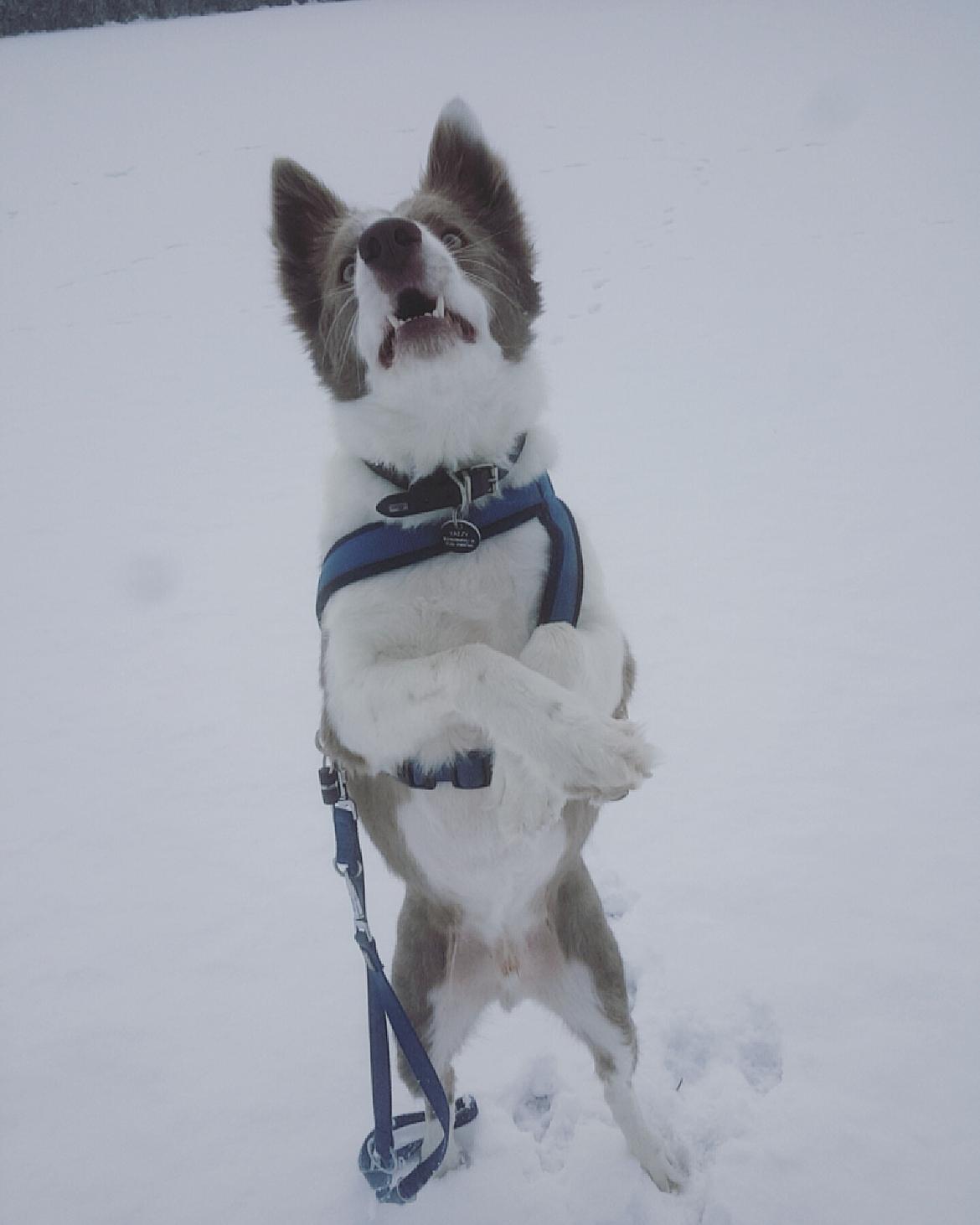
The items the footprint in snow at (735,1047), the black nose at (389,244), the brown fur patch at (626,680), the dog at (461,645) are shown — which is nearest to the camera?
the dog at (461,645)

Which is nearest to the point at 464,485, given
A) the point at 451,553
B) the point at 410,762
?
the point at 451,553

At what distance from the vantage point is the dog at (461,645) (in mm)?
1790

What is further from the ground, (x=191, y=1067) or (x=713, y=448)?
(x=713, y=448)

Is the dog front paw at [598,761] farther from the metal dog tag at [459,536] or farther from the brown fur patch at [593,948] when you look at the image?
the brown fur patch at [593,948]

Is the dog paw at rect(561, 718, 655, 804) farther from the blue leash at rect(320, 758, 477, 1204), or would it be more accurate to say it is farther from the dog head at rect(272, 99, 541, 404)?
the dog head at rect(272, 99, 541, 404)

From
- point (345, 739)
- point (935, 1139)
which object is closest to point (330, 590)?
point (345, 739)

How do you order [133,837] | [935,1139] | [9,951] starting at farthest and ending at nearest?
1. [133,837]
2. [9,951]
3. [935,1139]

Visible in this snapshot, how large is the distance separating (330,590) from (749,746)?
10.0 ft

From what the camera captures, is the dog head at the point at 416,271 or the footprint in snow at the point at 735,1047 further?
the footprint in snow at the point at 735,1047

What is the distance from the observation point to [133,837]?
14.0 ft

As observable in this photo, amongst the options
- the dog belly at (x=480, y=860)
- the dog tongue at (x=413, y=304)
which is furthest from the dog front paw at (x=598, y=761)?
the dog tongue at (x=413, y=304)

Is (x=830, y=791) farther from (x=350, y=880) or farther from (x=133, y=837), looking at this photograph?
(x=133, y=837)

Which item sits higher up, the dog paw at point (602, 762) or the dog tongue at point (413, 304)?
the dog tongue at point (413, 304)

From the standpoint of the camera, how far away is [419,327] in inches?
77.3
